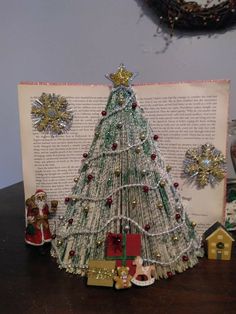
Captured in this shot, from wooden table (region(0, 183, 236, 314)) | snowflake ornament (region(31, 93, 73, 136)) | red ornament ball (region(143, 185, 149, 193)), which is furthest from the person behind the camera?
snowflake ornament (region(31, 93, 73, 136))

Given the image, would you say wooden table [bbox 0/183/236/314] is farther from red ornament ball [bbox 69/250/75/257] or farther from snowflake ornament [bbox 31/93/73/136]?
snowflake ornament [bbox 31/93/73/136]

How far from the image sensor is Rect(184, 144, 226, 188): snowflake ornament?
26.9 inches

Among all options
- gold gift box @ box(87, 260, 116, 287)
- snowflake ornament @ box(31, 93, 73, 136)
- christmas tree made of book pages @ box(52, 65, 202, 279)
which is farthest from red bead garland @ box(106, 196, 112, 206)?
snowflake ornament @ box(31, 93, 73, 136)

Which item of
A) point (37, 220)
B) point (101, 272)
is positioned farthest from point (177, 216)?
point (37, 220)

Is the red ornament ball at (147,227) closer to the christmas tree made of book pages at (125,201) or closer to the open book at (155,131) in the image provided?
the christmas tree made of book pages at (125,201)

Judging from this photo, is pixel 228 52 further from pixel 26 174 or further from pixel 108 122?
pixel 26 174

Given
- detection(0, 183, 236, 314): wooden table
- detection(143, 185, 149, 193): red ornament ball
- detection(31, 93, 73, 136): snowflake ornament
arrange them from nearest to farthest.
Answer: detection(0, 183, 236, 314): wooden table
detection(143, 185, 149, 193): red ornament ball
detection(31, 93, 73, 136): snowflake ornament

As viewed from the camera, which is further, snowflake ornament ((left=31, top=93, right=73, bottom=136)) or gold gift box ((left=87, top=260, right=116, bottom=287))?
snowflake ornament ((left=31, top=93, right=73, bottom=136))

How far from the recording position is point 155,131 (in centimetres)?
72

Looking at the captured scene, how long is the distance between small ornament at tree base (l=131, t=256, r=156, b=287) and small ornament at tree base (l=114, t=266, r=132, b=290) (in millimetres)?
11

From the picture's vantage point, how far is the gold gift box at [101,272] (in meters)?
0.56

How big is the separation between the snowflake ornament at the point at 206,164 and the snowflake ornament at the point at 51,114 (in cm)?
28

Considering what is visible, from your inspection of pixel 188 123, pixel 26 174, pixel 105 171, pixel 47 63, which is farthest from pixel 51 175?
pixel 47 63

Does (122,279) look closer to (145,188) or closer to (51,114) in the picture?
(145,188)
